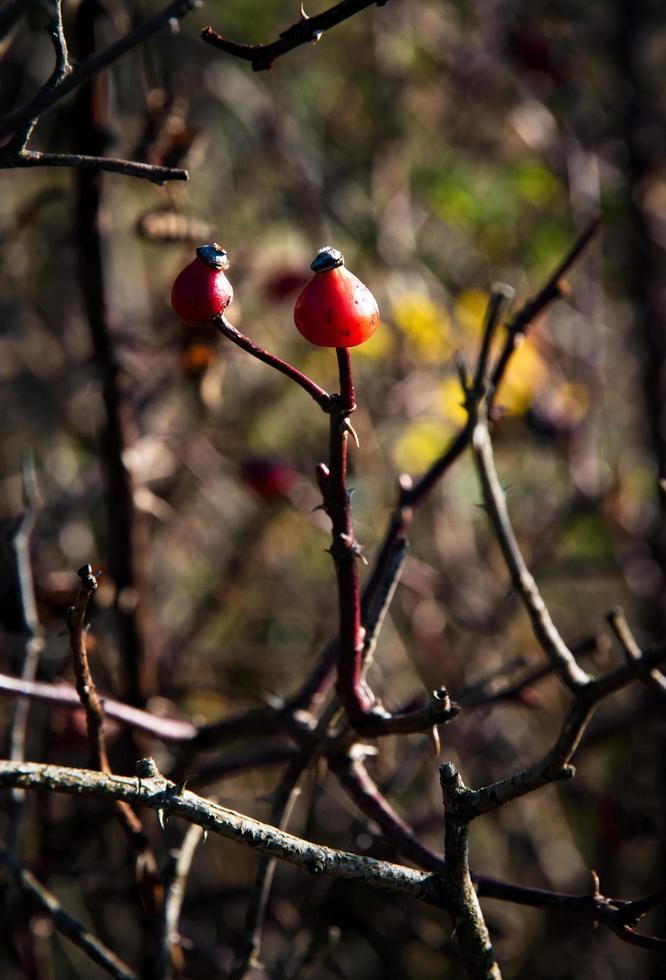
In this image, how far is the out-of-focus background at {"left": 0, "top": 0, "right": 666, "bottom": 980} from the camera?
2.39 meters

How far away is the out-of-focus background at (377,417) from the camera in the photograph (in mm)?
2389

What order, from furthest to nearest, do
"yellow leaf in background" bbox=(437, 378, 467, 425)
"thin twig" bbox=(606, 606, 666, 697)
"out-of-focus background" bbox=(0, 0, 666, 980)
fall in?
"yellow leaf in background" bbox=(437, 378, 467, 425)
"out-of-focus background" bbox=(0, 0, 666, 980)
"thin twig" bbox=(606, 606, 666, 697)

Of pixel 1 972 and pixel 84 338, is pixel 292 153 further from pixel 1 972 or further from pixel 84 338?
pixel 1 972

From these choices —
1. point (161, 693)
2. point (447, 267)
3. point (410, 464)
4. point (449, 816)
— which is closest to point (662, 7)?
point (447, 267)

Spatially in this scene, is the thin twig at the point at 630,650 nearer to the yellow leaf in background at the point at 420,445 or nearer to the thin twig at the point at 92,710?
the thin twig at the point at 92,710

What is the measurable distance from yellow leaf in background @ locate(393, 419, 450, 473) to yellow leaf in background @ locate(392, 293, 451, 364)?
250mm

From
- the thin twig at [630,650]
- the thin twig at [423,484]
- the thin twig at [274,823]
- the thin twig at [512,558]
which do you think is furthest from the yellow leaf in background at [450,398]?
the thin twig at [630,650]

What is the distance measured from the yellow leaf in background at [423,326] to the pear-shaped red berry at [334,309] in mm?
1965

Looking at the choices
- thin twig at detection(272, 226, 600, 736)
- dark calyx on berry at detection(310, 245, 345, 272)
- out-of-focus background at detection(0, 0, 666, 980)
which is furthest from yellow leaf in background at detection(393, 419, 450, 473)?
dark calyx on berry at detection(310, 245, 345, 272)

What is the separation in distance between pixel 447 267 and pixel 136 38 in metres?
2.98

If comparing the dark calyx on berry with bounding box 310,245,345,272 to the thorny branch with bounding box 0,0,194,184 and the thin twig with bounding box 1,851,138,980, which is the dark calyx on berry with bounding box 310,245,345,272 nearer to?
the thorny branch with bounding box 0,0,194,184

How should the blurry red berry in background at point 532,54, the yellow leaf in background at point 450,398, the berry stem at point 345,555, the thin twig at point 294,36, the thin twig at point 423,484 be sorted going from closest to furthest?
the berry stem at point 345,555 → the thin twig at point 294,36 → the thin twig at point 423,484 → the yellow leaf in background at point 450,398 → the blurry red berry in background at point 532,54

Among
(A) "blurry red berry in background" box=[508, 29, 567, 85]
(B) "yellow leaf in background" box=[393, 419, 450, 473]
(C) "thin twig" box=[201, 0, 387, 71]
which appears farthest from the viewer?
(A) "blurry red berry in background" box=[508, 29, 567, 85]

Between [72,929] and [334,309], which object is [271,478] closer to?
[72,929]
